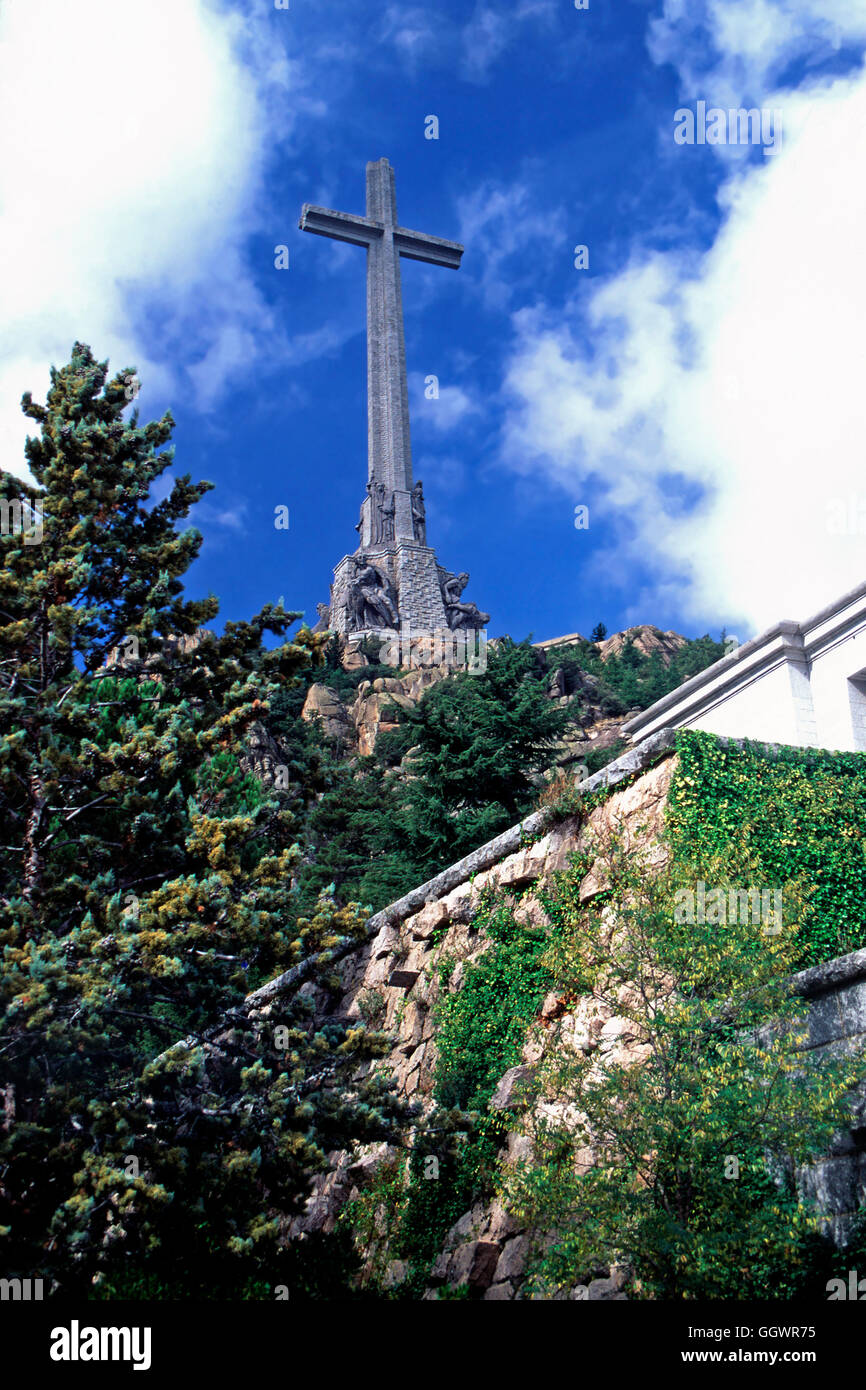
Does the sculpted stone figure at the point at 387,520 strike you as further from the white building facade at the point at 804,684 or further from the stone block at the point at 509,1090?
the stone block at the point at 509,1090

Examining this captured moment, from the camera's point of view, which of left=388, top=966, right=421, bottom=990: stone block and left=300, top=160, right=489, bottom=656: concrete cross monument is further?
left=300, top=160, right=489, bottom=656: concrete cross monument

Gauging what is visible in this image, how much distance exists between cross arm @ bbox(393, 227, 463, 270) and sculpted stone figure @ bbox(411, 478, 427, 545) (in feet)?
60.0

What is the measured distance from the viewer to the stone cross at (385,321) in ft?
222

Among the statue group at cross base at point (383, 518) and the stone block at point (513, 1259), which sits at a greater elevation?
the statue group at cross base at point (383, 518)

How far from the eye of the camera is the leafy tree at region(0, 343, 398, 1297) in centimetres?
925

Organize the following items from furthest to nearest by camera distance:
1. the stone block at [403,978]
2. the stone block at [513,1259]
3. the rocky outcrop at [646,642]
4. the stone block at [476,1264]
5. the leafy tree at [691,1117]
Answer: the rocky outcrop at [646,642]
the stone block at [403,978]
the stone block at [476,1264]
the stone block at [513,1259]
the leafy tree at [691,1117]

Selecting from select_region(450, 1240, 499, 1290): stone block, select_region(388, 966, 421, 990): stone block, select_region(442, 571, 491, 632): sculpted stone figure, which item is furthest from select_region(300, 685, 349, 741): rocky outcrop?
select_region(450, 1240, 499, 1290): stone block

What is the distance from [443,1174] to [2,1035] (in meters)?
4.94

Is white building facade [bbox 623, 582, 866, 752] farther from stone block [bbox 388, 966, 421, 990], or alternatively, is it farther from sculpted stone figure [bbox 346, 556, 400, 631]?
sculpted stone figure [bbox 346, 556, 400, 631]

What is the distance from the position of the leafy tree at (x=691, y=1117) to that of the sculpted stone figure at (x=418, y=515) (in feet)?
193

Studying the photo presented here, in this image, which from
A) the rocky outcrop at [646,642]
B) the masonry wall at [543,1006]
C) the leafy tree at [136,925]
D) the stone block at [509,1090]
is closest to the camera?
the masonry wall at [543,1006]

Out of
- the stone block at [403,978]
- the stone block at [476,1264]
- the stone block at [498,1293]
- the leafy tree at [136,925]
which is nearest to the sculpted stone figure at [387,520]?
the leafy tree at [136,925]

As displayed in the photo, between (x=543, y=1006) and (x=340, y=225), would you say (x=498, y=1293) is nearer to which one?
(x=543, y=1006)

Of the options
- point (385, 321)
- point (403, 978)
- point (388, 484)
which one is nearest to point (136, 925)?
point (403, 978)
